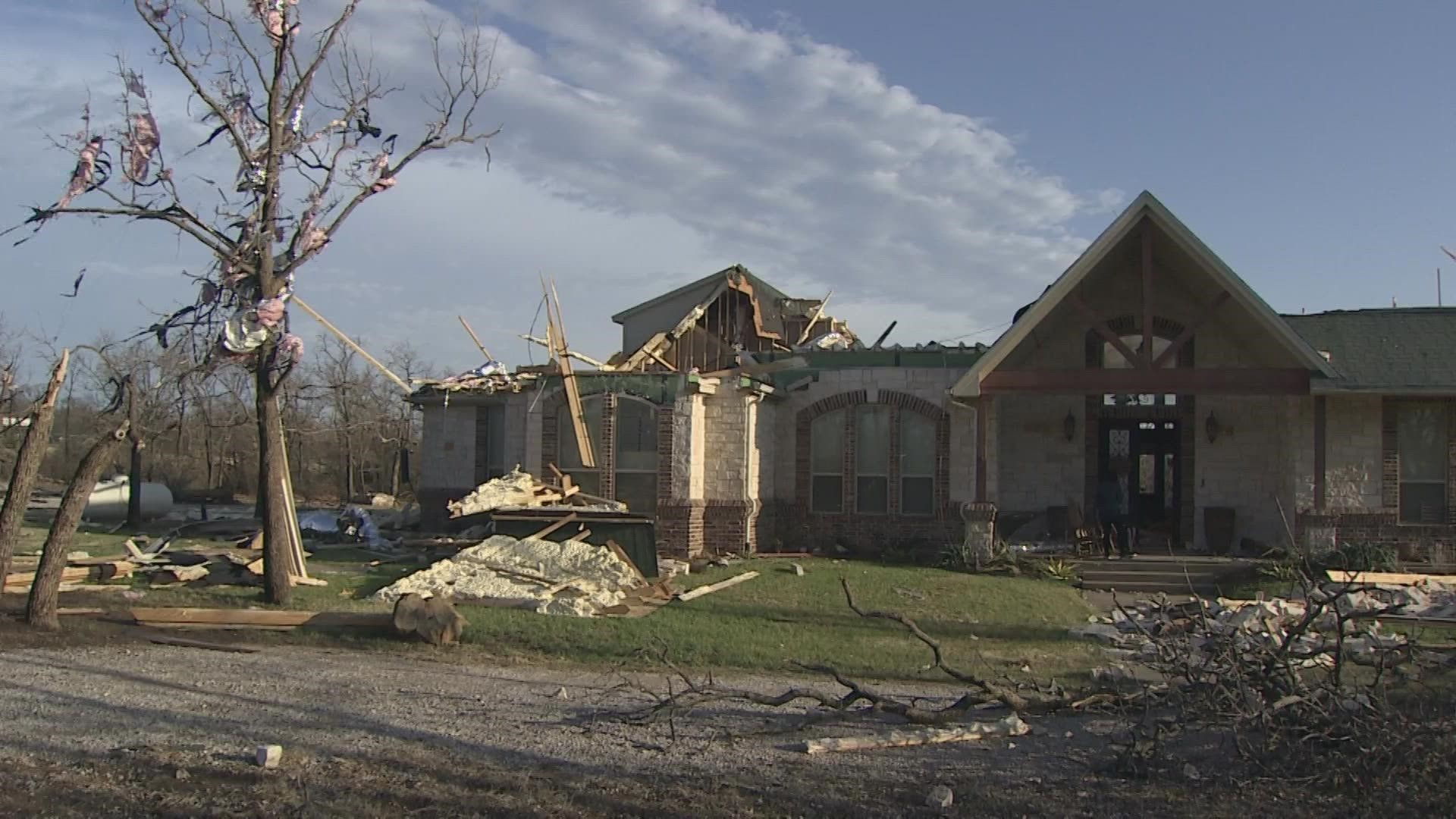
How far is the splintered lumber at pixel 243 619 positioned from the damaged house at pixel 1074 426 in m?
8.14

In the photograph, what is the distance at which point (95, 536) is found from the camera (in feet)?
78.0

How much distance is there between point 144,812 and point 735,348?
22.0 metres

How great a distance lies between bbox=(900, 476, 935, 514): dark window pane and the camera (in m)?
21.4

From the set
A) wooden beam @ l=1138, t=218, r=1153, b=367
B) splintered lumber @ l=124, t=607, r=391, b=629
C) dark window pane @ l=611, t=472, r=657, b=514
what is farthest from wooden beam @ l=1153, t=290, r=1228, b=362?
splintered lumber @ l=124, t=607, r=391, b=629

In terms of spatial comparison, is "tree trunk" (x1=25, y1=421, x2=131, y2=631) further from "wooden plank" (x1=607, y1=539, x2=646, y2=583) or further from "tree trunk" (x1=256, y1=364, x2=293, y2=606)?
A: "wooden plank" (x1=607, y1=539, x2=646, y2=583)

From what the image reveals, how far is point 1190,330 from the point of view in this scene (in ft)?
60.3

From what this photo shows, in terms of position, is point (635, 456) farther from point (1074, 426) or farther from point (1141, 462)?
point (1141, 462)

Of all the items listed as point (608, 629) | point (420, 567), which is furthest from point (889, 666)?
point (420, 567)

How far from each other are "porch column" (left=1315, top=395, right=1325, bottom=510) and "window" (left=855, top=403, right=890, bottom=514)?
22.8 feet

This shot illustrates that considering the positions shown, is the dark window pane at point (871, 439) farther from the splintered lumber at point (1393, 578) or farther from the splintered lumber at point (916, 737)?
the splintered lumber at point (916, 737)

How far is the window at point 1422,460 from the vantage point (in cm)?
1956

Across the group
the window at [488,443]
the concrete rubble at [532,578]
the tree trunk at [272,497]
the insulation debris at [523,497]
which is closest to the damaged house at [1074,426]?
the insulation debris at [523,497]

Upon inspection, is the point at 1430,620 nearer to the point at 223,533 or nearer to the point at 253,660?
the point at 253,660

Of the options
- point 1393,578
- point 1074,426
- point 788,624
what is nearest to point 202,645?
point 788,624
